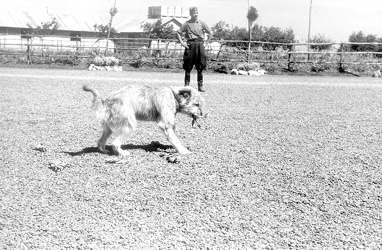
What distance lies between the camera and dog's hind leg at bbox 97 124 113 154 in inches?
280

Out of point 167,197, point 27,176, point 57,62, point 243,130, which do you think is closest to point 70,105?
point 243,130

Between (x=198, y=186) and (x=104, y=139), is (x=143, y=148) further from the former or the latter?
(x=198, y=186)

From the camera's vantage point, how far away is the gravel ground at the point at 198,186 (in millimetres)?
4449

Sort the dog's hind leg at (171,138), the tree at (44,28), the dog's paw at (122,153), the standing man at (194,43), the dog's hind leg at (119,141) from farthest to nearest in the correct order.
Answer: the tree at (44,28) → the standing man at (194,43) → the dog's hind leg at (171,138) → the dog's paw at (122,153) → the dog's hind leg at (119,141)

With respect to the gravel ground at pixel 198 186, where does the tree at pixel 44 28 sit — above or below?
above

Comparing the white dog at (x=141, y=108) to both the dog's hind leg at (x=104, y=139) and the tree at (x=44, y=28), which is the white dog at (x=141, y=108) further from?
the tree at (x=44, y=28)

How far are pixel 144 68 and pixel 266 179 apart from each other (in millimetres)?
20961

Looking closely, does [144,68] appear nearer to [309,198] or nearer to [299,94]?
[299,94]

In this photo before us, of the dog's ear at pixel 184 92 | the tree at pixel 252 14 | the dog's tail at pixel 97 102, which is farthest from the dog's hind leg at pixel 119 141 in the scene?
the tree at pixel 252 14

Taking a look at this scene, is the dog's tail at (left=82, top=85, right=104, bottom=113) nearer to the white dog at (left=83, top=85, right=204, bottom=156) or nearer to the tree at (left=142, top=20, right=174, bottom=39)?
the white dog at (left=83, top=85, right=204, bottom=156)

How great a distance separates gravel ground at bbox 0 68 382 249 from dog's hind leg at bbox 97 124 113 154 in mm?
164

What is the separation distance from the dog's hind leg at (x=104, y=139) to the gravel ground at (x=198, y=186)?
0.54 ft

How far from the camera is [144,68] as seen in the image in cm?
2662

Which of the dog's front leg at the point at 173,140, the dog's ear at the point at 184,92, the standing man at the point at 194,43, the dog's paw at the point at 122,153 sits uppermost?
the standing man at the point at 194,43
